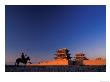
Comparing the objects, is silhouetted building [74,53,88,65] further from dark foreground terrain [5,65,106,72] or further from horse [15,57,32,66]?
horse [15,57,32,66]

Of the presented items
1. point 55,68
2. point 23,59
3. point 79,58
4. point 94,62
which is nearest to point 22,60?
point 23,59

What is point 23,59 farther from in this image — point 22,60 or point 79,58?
point 79,58

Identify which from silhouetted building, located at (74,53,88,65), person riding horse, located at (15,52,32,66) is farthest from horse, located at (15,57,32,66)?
silhouetted building, located at (74,53,88,65)

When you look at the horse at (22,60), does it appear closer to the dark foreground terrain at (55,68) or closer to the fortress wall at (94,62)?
the dark foreground terrain at (55,68)

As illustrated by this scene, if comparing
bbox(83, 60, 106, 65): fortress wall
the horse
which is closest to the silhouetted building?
bbox(83, 60, 106, 65): fortress wall

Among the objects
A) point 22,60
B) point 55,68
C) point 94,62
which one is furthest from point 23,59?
point 94,62

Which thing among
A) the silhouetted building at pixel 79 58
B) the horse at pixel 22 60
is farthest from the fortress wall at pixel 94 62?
the horse at pixel 22 60

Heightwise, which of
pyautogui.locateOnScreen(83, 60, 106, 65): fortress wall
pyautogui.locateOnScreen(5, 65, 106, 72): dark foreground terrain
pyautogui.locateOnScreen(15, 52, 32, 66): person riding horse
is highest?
pyautogui.locateOnScreen(15, 52, 32, 66): person riding horse

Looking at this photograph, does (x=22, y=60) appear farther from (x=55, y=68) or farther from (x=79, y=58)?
(x=79, y=58)

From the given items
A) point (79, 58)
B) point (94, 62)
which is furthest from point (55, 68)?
point (94, 62)

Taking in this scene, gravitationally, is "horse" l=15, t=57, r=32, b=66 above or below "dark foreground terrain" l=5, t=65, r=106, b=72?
above
